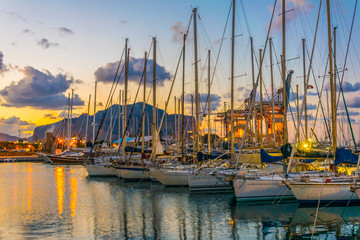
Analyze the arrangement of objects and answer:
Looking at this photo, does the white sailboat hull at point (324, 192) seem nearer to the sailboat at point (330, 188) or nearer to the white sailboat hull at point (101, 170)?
the sailboat at point (330, 188)

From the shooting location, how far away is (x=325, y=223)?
18.6m

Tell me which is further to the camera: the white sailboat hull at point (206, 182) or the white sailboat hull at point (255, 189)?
the white sailboat hull at point (206, 182)

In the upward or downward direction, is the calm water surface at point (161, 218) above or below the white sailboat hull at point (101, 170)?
below

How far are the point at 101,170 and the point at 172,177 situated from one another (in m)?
15.4

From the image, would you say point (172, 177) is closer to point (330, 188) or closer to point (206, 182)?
point (206, 182)

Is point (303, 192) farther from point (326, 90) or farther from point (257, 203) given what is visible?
point (326, 90)

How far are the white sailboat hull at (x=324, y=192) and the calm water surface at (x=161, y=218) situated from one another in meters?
0.57

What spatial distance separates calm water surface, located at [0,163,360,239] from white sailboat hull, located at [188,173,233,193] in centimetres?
89

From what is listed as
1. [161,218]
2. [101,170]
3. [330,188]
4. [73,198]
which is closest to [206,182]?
[161,218]

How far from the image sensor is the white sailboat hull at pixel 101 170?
4297 cm

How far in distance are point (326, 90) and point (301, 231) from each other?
36.4m

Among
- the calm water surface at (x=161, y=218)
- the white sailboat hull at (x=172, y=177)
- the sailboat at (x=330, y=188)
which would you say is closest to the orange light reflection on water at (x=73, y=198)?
the calm water surface at (x=161, y=218)

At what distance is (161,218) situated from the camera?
65.7 ft

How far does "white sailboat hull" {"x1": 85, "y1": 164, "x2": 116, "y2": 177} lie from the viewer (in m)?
43.0
